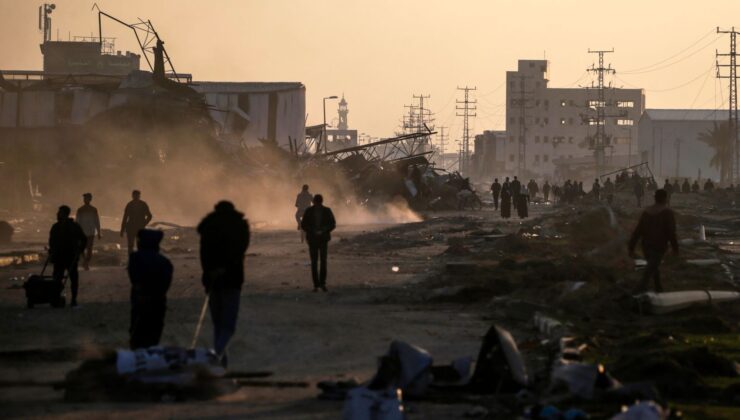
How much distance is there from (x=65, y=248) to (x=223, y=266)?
6.07 metres

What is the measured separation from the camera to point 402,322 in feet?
56.7

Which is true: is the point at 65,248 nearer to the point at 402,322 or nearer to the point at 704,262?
the point at 402,322

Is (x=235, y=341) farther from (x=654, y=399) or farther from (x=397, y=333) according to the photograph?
(x=654, y=399)

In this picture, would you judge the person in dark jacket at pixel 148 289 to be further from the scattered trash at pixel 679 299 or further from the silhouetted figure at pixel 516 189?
the silhouetted figure at pixel 516 189

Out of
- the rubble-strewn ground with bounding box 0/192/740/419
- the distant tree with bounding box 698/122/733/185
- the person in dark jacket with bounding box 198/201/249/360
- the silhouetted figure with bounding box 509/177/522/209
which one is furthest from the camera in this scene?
the distant tree with bounding box 698/122/733/185

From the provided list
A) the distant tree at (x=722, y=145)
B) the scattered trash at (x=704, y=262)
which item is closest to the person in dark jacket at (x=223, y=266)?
the scattered trash at (x=704, y=262)

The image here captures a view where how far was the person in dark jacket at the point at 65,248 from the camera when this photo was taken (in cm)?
1852

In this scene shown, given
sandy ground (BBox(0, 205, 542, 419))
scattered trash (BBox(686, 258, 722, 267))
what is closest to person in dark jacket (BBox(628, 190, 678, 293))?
sandy ground (BBox(0, 205, 542, 419))

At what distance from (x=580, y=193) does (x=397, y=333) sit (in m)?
66.8

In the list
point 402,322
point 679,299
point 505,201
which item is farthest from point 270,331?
point 505,201

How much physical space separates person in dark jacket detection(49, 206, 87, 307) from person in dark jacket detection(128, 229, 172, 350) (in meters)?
5.44

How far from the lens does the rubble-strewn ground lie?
1113cm

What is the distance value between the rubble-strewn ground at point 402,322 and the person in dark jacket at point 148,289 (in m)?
0.74

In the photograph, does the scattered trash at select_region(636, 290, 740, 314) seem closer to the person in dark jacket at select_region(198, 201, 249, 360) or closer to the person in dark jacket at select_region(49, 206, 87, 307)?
the person in dark jacket at select_region(198, 201, 249, 360)
